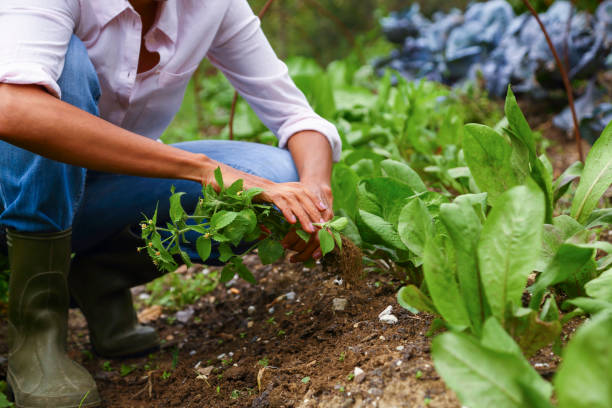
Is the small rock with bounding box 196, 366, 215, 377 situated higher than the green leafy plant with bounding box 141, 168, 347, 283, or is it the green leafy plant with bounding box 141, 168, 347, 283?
the green leafy plant with bounding box 141, 168, 347, 283

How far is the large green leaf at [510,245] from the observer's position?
98cm

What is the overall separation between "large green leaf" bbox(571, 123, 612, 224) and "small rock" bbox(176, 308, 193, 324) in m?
1.33

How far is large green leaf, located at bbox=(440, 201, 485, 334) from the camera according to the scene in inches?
41.3

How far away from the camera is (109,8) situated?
1441mm

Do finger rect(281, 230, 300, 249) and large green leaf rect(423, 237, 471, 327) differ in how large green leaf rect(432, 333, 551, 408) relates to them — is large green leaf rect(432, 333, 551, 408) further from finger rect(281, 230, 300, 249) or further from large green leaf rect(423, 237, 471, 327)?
finger rect(281, 230, 300, 249)

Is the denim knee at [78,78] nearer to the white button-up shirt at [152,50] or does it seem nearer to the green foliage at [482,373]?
the white button-up shirt at [152,50]

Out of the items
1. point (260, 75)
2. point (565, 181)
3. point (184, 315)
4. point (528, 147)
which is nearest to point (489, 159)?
point (528, 147)

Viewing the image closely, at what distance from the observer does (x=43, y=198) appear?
1.40m

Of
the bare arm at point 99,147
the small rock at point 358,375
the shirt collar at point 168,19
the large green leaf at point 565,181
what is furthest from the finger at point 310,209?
the large green leaf at point 565,181

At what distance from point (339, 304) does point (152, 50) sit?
33.1 inches

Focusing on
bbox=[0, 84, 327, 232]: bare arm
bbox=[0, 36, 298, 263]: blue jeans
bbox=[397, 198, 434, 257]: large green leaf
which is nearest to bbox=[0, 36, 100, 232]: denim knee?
bbox=[0, 36, 298, 263]: blue jeans

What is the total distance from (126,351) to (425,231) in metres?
1.10

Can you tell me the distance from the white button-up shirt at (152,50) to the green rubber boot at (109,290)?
1.32 feet

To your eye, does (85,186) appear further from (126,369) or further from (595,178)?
(595,178)
